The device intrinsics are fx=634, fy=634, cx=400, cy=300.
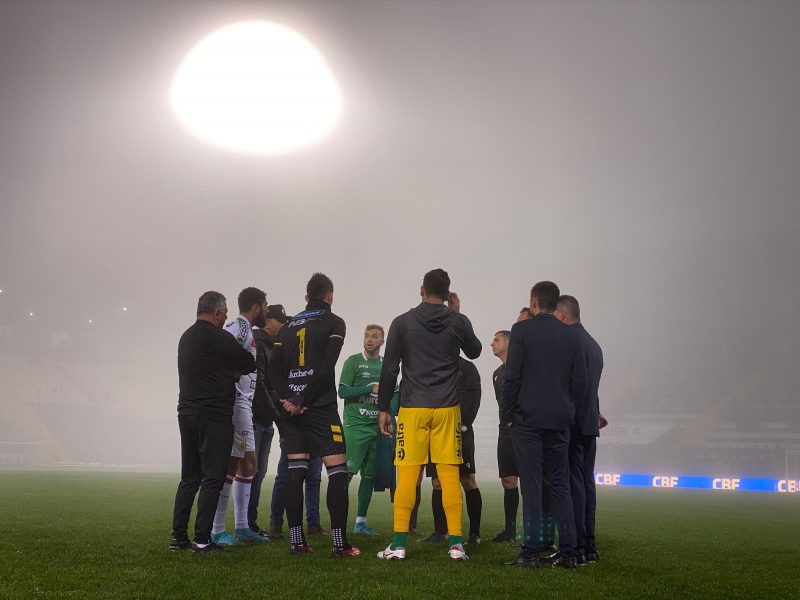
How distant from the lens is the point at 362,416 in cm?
801

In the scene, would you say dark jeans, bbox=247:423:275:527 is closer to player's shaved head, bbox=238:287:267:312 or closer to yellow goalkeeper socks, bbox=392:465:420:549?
player's shaved head, bbox=238:287:267:312

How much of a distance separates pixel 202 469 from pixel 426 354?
7.67ft

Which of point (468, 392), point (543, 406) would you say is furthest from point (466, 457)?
point (543, 406)

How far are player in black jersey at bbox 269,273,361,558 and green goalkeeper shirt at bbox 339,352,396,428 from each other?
Result: 5.37ft

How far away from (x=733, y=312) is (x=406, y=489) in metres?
113

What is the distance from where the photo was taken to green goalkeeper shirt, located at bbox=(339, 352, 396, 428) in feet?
26.2

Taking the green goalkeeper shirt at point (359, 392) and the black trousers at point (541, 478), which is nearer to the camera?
the black trousers at point (541, 478)

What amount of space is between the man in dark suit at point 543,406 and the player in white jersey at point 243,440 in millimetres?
2724

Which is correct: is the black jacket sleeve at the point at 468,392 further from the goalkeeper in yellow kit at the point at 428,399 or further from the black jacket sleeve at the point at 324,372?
the black jacket sleeve at the point at 324,372

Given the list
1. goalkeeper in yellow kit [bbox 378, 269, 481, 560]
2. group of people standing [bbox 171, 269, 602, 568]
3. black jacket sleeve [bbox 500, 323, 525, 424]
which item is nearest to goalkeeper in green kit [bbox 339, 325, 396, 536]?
group of people standing [bbox 171, 269, 602, 568]

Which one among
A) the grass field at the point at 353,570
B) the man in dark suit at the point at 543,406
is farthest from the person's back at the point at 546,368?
the grass field at the point at 353,570

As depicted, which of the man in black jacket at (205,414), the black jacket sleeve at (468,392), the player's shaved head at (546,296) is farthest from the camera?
the black jacket sleeve at (468,392)

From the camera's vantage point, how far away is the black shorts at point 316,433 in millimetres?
6090

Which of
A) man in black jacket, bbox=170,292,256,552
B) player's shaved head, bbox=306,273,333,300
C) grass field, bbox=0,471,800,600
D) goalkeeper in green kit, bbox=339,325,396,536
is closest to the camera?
grass field, bbox=0,471,800,600
